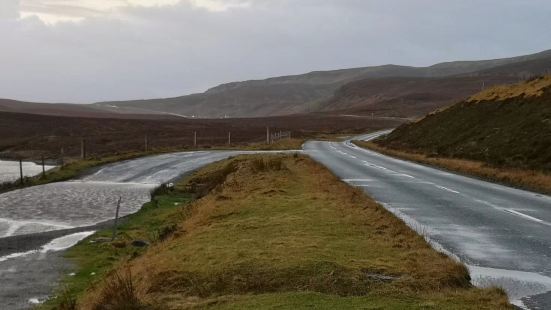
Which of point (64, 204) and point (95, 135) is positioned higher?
point (64, 204)

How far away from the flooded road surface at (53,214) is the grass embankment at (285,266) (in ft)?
3.19

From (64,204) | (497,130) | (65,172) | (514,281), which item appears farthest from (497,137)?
(514,281)

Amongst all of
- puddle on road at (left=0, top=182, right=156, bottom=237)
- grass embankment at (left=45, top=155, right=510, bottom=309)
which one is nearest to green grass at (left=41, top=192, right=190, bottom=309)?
grass embankment at (left=45, top=155, right=510, bottom=309)

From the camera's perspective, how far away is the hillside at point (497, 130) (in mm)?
30625

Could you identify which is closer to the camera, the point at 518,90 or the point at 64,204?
the point at 64,204

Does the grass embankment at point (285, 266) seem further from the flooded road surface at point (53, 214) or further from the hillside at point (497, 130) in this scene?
the hillside at point (497, 130)

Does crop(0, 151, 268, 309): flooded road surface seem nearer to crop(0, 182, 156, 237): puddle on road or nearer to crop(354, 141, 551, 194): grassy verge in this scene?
crop(0, 182, 156, 237): puddle on road

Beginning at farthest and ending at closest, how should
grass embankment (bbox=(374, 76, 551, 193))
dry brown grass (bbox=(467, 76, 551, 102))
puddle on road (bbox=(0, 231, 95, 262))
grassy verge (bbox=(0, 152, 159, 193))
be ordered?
dry brown grass (bbox=(467, 76, 551, 102)) < grassy verge (bbox=(0, 152, 159, 193)) < grass embankment (bbox=(374, 76, 551, 193)) < puddle on road (bbox=(0, 231, 95, 262))

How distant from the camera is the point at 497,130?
125ft

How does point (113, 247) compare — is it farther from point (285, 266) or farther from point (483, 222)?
point (483, 222)

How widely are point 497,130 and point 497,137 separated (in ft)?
6.10

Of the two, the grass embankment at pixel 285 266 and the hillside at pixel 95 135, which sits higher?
the grass embankment at pixel 285 266

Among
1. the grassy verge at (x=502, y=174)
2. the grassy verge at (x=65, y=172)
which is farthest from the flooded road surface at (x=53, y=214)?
the grassy verge at (x=502, y=174)

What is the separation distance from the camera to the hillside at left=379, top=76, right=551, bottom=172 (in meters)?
30.6
